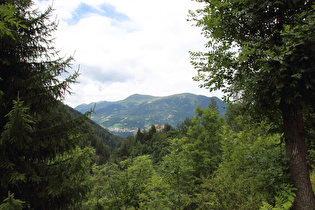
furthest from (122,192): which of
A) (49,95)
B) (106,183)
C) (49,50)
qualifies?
(49,50)

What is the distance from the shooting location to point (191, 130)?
15375 millimetres

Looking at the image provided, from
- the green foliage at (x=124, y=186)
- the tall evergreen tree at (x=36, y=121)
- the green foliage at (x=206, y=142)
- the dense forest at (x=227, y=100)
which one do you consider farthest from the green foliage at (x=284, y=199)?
the green foliage at (x=206, y=142)

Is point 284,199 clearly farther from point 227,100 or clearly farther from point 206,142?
point 206,142

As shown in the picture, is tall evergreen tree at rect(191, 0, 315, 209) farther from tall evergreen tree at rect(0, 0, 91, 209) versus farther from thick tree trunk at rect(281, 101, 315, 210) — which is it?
tall evergreen tree at rect(0, 0, 91, 209)

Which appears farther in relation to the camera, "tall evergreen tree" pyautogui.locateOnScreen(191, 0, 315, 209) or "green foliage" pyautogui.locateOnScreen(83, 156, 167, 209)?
"green foliage" pyautogui.locateOnScreen(83, 156, 167, 209)

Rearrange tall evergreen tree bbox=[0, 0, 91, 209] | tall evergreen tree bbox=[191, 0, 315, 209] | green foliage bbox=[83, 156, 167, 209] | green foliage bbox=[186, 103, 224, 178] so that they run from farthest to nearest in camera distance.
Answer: green foliage bbox=[186, 103, 224, 178] < green foliage bbox=[83, 156, 167, 209] < tall evergreen tree bbox=[0, 0, 91, 209] < tall evergreen tree bbox=[191, 0, 315, 209]

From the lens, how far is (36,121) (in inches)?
195

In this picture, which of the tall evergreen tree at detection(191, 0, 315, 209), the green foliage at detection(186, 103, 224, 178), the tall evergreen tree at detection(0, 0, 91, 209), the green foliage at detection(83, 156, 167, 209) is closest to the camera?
the tall evergreen tree at detection(191, 0, 315, 209)

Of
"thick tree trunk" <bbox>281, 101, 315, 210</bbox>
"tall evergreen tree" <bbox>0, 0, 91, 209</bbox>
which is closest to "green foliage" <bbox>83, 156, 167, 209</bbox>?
"tall evergreen tree" <bbox>0, 0, 91, 209</bbox>

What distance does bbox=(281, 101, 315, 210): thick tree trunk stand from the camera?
4.21 meters

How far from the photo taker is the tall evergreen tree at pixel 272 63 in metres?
3.65

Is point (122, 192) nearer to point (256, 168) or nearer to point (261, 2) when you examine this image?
point (256, 168)

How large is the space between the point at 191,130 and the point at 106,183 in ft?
32.3

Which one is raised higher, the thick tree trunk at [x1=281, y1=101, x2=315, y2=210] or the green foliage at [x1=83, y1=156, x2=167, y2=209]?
the thick tree trunk at [x1=281, y1=101, x2=315, y2=210]
